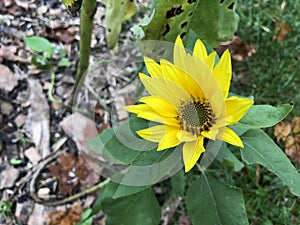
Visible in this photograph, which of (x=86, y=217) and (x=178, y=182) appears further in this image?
(x=86, y=217)

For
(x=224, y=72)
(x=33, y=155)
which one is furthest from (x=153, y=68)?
(x=33, y=155)

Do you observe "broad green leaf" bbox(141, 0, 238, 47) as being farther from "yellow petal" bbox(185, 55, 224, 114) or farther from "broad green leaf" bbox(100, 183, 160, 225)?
"broad green leaf" bbox(100, 183, 160, 225)

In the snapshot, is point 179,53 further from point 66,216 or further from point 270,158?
point 66,216

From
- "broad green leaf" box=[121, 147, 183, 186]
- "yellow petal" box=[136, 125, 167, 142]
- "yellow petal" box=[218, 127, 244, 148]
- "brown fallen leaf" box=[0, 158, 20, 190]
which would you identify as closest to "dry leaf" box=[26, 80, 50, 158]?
"brown fallen leaf" box=[0, 158, 20, 190]

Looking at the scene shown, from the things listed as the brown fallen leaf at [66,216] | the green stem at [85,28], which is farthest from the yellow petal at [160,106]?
the brown fallen leaf at [66,216]

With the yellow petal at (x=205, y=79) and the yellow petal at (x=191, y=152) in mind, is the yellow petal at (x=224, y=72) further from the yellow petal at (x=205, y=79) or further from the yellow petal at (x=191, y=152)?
the yellow petal at (x=191, y=152)

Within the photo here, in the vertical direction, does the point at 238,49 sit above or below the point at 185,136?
below

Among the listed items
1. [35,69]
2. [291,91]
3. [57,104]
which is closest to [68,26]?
[35,69]
